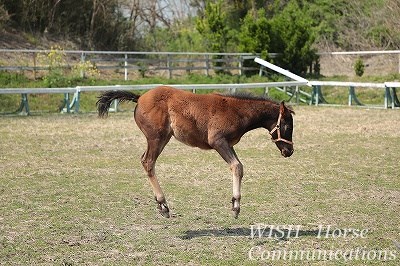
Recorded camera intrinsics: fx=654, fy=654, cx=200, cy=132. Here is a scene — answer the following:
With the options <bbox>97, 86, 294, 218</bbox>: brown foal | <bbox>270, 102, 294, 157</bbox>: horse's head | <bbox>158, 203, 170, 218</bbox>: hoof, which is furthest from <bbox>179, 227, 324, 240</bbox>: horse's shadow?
<bbox>270, 102, 294, 157</bbox>: horse's head

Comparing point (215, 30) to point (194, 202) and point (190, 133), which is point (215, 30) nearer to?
point (194, 202)

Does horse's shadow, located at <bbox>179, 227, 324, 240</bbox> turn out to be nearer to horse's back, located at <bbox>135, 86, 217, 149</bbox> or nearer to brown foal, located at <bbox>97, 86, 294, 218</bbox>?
brown foal, located at <bbox>97, 86, 294, 218</bbox>

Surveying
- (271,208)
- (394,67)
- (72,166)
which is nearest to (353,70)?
(394,67)

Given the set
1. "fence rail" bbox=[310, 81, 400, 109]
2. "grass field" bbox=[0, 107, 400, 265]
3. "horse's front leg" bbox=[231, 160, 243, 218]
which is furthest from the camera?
"fence rail" bbox=[310, 81, 400, 109]

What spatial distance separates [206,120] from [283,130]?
0.89m

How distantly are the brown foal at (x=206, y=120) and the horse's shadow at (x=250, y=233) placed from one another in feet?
1.68

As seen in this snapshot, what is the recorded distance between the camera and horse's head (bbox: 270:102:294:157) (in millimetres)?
7410

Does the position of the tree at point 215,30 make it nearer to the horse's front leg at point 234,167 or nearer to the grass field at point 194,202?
the grass field at point 194,202

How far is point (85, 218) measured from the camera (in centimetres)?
757

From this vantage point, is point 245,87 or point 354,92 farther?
point 354,92

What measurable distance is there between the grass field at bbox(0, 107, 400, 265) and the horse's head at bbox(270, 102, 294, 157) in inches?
33.0

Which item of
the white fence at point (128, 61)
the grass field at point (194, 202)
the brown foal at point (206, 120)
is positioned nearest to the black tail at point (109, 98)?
the brown foal at point (206, 120)

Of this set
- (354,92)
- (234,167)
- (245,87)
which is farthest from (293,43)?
(234,167)

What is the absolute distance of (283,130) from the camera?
7434 mm
